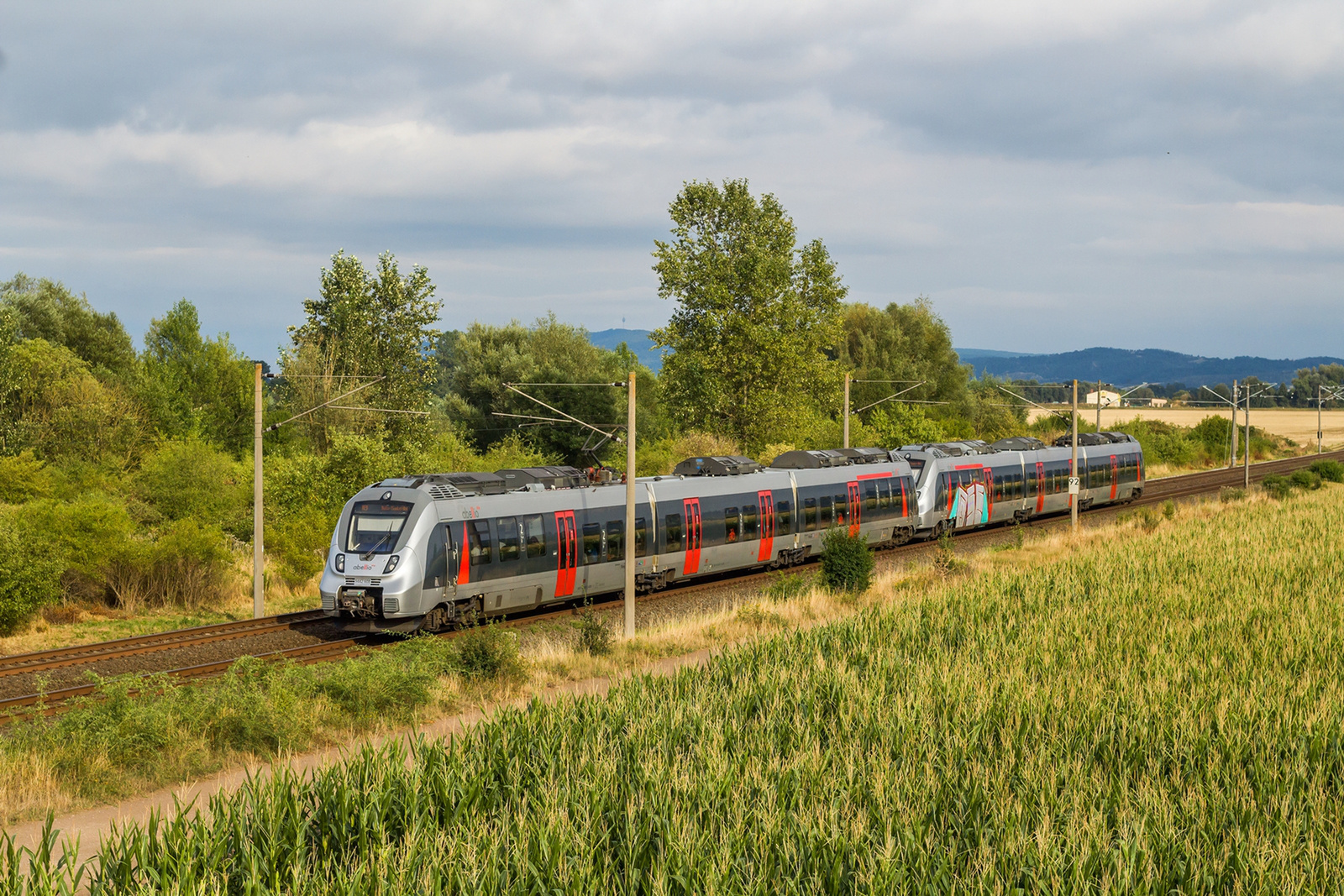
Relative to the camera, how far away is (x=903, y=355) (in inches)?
3489

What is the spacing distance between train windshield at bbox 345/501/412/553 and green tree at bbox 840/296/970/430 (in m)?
59.8

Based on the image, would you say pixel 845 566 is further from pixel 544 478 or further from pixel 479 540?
pixel 479 540

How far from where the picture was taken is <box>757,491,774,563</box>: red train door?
103 ft

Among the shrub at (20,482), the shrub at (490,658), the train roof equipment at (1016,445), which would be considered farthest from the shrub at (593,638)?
the train roof equipment at (1016,445)

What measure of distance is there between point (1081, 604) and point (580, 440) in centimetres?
4519

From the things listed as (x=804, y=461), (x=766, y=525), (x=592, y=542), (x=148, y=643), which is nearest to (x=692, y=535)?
(x=766, y=525)

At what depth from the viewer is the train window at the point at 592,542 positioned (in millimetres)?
25688

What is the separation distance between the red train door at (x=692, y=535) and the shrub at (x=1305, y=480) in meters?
44.8

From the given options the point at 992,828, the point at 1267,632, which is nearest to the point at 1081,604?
the point at 1267,632

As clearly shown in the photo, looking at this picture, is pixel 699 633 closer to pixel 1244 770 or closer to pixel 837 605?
pixel 837 605

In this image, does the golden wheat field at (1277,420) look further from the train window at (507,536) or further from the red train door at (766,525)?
the train window at (507,536)

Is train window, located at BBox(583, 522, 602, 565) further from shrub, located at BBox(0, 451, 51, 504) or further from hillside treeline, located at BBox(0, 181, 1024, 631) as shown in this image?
shrub, located at BBox(0, 451, 51, 504)

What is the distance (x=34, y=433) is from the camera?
167 feet

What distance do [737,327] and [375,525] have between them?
32993mm
